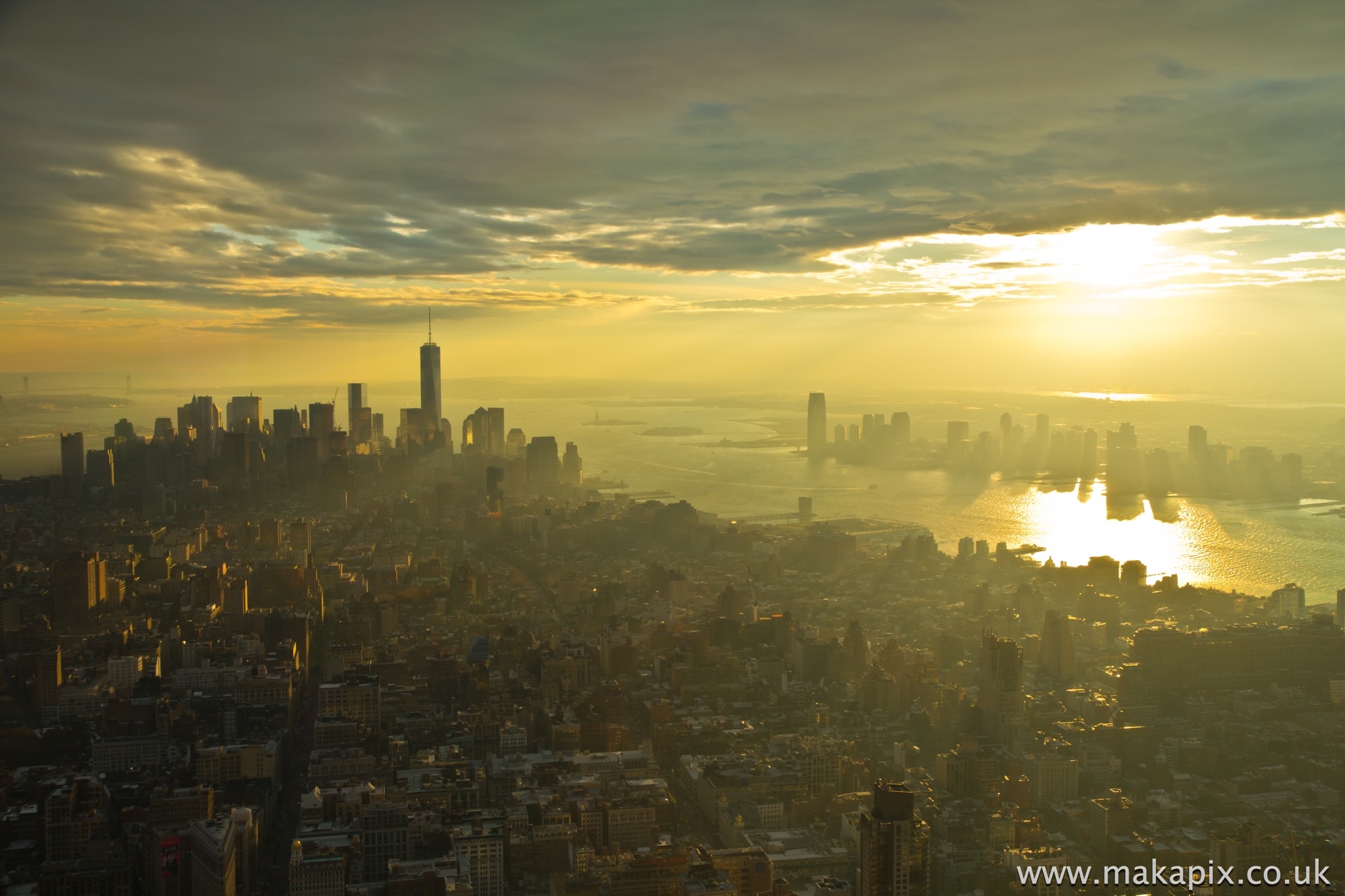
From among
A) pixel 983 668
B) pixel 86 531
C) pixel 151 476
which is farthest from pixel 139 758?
pixel 151 476

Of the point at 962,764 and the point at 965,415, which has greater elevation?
the point at 965,415

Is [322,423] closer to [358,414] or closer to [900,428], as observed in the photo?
[358,414]

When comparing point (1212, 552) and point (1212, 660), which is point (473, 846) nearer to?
point (1212, 660)

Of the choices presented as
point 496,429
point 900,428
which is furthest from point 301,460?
point 900,428

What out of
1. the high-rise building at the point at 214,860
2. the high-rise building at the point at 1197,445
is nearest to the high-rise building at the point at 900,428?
the high-rise building at the point at 1197,445

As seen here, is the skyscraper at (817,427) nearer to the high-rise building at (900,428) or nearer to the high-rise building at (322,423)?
the high-rise building at (900,428)

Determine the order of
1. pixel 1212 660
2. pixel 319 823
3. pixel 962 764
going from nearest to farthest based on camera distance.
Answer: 1. pixel 319 823
2. pixel 962 764
3. pixel 1212 660
